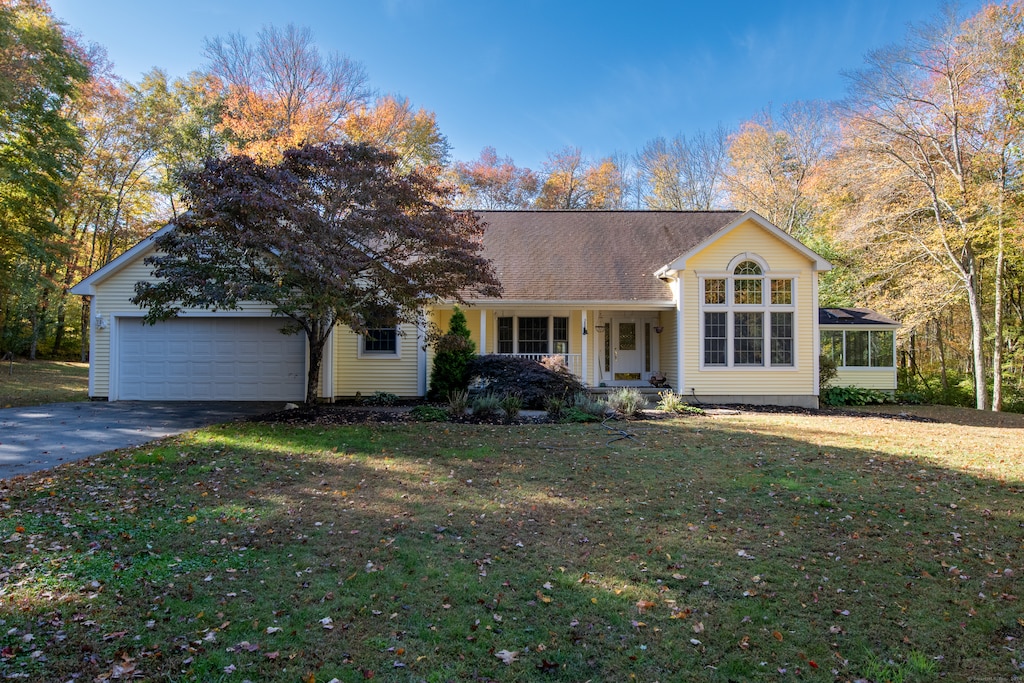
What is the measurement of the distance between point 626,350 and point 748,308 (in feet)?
12.7

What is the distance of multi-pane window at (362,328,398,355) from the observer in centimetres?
1484

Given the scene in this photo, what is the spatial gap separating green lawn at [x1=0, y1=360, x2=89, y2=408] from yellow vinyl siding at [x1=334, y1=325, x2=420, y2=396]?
6.71 meters

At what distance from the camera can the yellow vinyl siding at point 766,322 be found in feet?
46.6

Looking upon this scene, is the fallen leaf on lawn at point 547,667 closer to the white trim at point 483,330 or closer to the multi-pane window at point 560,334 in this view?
the white trim at point 483,330

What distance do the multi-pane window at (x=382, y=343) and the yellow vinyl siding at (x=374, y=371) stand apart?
0.20 metres

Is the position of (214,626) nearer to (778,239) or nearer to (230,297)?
(230,297)

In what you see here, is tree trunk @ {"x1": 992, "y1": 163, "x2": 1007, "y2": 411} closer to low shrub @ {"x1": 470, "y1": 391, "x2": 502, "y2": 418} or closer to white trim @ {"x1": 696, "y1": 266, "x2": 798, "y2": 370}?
white trim @ {"x1": 696, "y1": 266, "x2": 798, "y2": 370}

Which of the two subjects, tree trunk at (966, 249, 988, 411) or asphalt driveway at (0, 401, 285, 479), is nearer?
asphalt driveway at (0, 401, 285, 479)

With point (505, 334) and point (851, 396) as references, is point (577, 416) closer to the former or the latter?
point (505, 334)

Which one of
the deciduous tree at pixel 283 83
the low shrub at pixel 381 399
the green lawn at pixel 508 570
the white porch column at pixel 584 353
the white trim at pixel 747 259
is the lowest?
the green lawn at pixel 508 570

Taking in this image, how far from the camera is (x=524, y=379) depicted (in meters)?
12.7

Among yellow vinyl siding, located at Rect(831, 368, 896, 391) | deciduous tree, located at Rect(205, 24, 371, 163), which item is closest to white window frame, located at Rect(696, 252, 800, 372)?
yellow vinyl siding, located at Rect(831, 368, 896, 391)

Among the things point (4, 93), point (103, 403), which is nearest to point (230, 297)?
point (103, 403)

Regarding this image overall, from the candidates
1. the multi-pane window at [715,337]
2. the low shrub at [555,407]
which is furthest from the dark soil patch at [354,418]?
the multi-pane window at [715,337]
